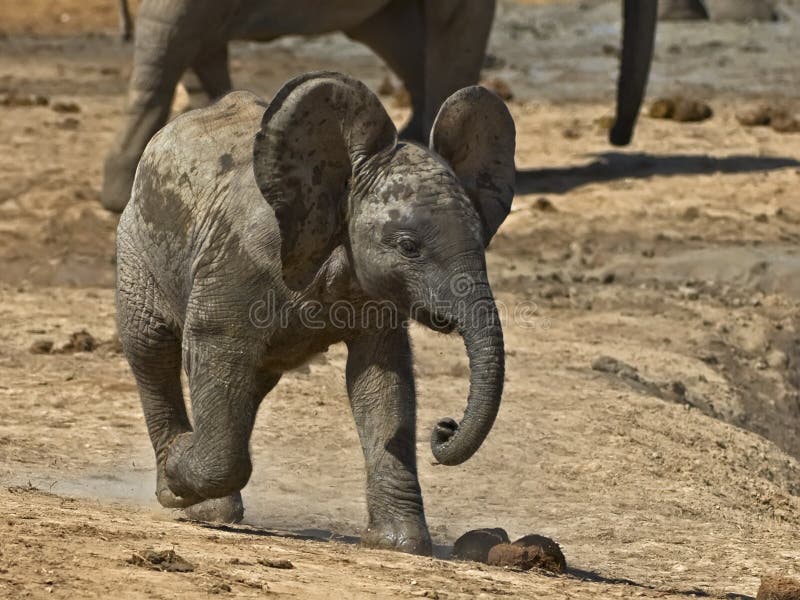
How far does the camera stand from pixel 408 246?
535 cm

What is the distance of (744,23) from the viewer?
21.4m

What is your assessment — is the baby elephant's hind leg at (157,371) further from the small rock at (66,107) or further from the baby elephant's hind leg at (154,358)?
the small rock at (66,107)

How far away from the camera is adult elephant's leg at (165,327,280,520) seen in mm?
5781

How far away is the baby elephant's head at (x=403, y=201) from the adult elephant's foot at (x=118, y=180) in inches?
255

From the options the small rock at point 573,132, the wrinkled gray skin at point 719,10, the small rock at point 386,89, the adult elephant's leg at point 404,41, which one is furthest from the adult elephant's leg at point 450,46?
the wrinkled gray skin at point 719,10

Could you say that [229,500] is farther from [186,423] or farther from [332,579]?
[332,579]

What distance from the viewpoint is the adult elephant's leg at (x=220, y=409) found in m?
5.78

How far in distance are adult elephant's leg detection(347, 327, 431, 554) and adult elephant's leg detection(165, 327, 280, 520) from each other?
13.5 inches

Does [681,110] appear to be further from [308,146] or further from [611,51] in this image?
[308,146]

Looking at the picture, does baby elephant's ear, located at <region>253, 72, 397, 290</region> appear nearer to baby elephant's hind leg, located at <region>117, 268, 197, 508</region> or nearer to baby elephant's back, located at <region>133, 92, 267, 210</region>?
baby elephant's back, located at <region>133, 92, 267, 210</region>

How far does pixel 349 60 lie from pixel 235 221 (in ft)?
48.6

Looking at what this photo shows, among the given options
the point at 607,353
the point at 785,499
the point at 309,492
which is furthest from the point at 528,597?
the point at 607,353

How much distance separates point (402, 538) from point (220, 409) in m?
0.70

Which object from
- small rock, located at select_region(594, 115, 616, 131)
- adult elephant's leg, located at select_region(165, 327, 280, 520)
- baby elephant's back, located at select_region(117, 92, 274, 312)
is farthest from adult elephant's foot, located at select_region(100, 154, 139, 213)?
adult elephant's leg, located at select_region(165, 327, 280, 520)
